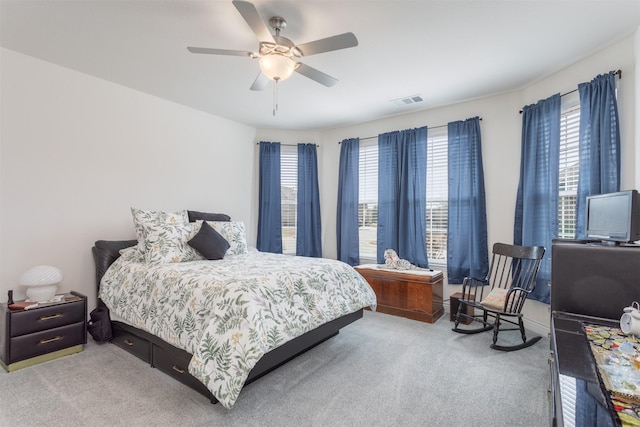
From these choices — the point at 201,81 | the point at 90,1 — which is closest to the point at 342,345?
the point at 201,81

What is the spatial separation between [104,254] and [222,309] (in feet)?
6.30

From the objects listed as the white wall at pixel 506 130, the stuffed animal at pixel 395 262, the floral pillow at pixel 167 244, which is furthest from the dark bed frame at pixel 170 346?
the white wall at pixel 506 130

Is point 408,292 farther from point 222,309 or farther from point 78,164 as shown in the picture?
point 78,164

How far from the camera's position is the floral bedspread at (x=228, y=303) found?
1.79 m

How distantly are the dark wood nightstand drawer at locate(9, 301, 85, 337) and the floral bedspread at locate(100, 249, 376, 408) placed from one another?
257 millimetres

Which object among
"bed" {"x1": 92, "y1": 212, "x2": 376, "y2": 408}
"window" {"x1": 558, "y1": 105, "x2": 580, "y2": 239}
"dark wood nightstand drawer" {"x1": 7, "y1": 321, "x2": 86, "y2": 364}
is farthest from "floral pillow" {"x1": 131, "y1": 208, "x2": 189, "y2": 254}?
"window" {"x1": 558, "y1": 105, "x2": 580, "y2": 239}

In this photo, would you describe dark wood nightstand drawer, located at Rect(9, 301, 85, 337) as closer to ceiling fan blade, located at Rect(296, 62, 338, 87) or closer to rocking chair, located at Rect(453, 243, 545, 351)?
ceiling fan blade, located at Rect(296, 62, 338, 87)

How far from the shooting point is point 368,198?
479 cm

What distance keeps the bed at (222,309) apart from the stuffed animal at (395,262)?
0.99m

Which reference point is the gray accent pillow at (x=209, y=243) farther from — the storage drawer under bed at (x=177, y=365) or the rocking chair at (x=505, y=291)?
the rocking chair at (x=505, y=291)

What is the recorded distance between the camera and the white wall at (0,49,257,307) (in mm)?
2711


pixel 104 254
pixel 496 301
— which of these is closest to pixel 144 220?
pixel 104 254

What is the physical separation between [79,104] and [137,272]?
1.88 meters

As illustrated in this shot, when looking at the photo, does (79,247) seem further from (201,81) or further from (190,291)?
(201,81)
